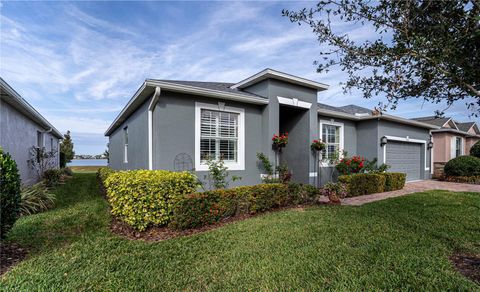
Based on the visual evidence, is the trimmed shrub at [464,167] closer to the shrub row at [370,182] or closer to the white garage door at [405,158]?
the white garage door at [405,158]

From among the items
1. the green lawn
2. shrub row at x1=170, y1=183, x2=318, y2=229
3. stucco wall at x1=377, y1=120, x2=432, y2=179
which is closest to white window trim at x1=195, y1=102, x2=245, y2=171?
shrub row at x1=170, y1=183, x2=318, y2=229

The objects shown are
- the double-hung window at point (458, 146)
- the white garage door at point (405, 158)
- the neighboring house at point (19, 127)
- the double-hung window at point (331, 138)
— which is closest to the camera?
the neighboring house at point (19, 127)

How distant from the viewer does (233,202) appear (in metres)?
5.80

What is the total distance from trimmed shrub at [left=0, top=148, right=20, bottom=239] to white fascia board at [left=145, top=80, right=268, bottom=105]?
11.5 ft

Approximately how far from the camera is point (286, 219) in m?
5.64

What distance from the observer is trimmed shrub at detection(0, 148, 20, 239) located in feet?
12.2

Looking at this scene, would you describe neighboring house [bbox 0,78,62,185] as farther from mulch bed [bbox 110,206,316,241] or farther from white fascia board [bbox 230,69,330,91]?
white fascia board [bbox 230,69,330,91]

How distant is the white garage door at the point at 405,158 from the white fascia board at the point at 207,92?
9.02 meters

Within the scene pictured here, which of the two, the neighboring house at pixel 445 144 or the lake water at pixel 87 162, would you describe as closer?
the neighboring house at pixel 445 144

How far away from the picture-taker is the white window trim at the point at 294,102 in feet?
28.6

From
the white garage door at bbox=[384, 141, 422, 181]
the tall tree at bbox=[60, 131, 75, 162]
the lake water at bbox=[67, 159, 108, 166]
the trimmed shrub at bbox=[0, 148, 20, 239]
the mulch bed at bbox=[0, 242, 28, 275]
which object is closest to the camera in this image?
the mulch bed at bbox=[0, 242, 28, 275]

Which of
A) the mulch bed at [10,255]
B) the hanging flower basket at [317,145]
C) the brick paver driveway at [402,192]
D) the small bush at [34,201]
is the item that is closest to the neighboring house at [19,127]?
the small bush at [34,201]

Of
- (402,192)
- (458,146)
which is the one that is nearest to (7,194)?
(402,192)

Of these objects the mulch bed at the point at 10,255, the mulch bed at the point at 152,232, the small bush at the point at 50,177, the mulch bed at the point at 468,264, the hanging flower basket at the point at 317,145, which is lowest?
the mulch bed at the point at 152,232
